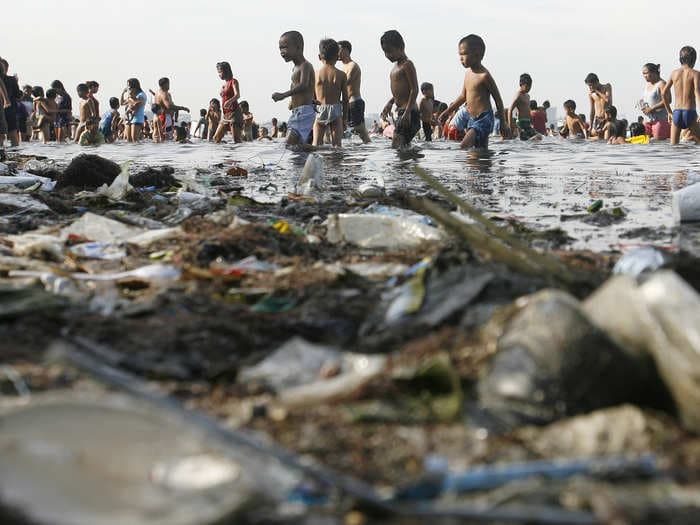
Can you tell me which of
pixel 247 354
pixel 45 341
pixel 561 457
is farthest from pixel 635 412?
pixel 45 341

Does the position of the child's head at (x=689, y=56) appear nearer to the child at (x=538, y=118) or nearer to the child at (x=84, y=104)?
the child at (x=538, y=118)

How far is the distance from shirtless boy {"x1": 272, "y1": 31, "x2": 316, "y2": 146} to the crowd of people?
0.05 feet

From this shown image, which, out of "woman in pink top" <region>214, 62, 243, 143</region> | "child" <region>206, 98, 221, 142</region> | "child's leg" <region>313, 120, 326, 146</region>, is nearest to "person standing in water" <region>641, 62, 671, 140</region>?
"child's leg" <region>313, 120, 326, 146</region>

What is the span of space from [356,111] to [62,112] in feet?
44.4

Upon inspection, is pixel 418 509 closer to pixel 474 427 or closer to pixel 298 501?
pixel 298 501

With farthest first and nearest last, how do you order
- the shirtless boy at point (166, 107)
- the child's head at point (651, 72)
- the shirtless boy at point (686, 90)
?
the shirtless boy at point (166, 107) → the child's head at point (651, 72) → the shirtless boy at point (686, 90)

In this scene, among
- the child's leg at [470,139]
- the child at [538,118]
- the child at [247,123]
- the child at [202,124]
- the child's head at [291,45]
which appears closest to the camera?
the child's head at [291,45]

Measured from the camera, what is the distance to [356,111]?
1441cm

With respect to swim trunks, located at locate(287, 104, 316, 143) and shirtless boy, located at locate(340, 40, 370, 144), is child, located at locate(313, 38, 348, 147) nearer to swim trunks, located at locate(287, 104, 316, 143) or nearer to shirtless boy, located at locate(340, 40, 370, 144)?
swim trunks, located at locate(287, 104, 316, 143)

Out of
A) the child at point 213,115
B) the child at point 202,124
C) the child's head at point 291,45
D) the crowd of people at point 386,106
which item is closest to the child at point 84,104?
the crowd of people at point 386,106

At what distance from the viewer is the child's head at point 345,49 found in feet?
46.2

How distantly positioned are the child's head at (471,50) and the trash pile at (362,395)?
28.3ft

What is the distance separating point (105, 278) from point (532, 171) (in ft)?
22.4

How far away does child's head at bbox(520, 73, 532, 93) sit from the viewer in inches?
721
